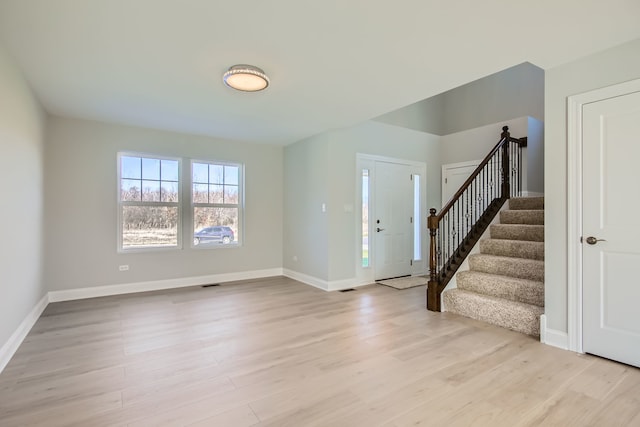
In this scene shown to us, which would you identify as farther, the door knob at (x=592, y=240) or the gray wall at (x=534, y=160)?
the gray wall at (x=534, y=160)

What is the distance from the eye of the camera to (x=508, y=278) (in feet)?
11.8

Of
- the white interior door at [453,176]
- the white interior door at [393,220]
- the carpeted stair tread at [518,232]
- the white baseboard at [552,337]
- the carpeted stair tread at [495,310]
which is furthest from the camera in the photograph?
the white interior door at [453,176]

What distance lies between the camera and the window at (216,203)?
17.3ft

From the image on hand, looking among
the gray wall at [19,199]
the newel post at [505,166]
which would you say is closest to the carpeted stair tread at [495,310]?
the newel post at [505,166]

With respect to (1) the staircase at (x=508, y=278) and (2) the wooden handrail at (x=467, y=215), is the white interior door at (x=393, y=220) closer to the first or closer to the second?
(2) the wooden handrail at (x=467, y=215)

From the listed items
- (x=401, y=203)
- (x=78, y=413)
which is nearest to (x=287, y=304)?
(x=78, y=413)

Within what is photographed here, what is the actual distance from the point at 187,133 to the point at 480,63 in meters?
4.17

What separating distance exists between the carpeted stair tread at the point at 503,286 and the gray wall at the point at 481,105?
2949 mm

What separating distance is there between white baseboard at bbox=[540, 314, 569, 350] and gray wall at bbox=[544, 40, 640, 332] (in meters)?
0.04

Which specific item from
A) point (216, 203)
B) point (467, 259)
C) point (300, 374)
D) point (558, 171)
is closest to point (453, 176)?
point (467, 259)

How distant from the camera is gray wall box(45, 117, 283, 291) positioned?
14.0 ft

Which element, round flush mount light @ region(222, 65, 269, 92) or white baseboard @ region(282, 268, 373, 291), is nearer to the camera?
round flush mount light @ region(222, 65, 269, 92)

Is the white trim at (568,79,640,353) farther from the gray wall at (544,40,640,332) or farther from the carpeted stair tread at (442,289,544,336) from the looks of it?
the carpeted stair tread at (442,289,544,336)

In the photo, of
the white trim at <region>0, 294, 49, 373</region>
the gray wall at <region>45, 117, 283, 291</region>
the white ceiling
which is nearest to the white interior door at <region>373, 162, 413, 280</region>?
the white ceiling
